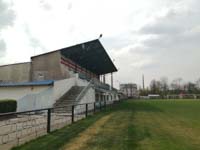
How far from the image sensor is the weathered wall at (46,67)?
26688 millimetres

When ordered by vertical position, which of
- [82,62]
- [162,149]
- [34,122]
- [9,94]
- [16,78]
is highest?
[82,62]

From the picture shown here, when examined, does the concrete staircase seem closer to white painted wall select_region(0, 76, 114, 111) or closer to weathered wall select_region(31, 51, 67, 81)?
white painted wall select_region(0, 76, 114, 111)

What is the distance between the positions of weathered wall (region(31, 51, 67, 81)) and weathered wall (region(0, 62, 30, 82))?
0.73 meters

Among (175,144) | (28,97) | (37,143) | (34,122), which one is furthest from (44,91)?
(175,144)

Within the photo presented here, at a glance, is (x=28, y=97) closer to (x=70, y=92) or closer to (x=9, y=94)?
(x=9, y=94)

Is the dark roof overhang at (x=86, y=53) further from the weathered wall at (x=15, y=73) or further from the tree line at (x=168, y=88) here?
the tree line at (x=168, y=88)

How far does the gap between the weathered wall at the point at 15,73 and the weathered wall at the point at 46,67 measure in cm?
73

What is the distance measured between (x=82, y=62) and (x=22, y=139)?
96.1 feet

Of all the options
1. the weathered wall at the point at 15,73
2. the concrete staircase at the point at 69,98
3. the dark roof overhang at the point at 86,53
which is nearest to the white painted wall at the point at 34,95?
the concrete staircase at the point at 69,98

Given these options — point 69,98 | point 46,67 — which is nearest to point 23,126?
point 69,98

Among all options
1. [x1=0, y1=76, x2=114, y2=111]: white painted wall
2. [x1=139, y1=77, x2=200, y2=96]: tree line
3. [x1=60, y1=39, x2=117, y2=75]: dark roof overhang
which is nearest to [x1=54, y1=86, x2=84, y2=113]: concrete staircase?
[x1=0, y1=76, x2=114, y2=111]: white painted wall

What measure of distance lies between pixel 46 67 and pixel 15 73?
3.74 metres

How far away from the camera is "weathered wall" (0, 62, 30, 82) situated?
26.9 m

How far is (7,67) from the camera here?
2758cm
